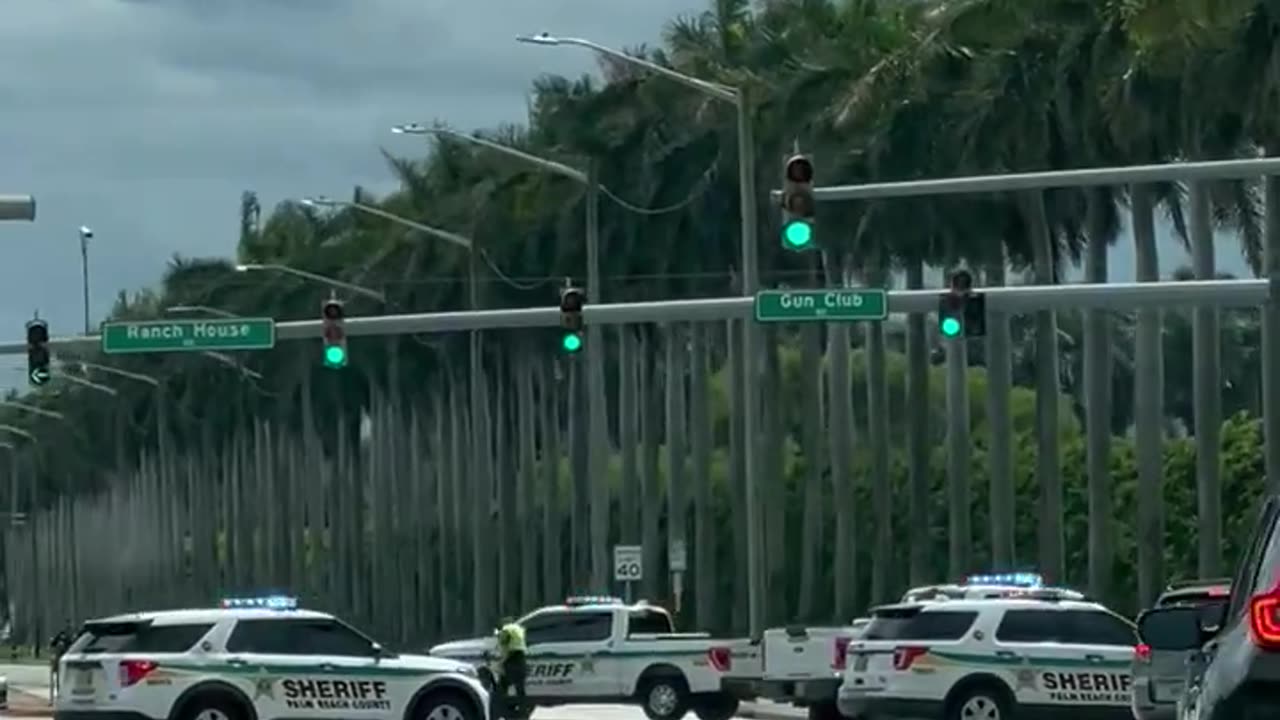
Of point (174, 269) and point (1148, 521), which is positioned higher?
point (174, 269)

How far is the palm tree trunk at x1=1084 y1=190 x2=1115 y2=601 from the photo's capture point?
218ft

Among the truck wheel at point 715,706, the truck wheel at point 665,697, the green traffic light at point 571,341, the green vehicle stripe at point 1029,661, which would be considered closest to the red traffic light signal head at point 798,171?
the green vehicle stripe at point 1029,661

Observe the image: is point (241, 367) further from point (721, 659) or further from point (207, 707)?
point (207, 707)

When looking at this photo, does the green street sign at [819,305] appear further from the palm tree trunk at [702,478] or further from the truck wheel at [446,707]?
the palm tree trunk at [702,478]

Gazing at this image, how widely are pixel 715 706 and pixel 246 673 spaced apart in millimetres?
12703

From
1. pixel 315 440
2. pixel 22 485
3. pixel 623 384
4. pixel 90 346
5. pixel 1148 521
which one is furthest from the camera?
pixel 22 485

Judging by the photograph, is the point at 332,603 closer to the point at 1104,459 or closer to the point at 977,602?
the point at 1104,459

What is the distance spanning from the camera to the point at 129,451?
151 metres

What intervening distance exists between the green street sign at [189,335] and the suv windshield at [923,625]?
1379 cm

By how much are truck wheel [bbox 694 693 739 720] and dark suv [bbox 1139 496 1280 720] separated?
3032cm

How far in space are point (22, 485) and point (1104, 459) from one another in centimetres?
12929

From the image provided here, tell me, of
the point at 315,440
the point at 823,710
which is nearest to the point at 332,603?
the point at 315,440

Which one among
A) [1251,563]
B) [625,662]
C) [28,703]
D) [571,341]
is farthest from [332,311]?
[1251,563]

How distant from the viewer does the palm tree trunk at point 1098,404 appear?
2611 inches
